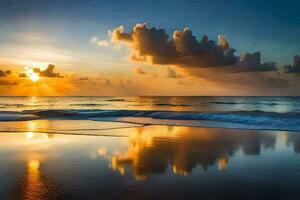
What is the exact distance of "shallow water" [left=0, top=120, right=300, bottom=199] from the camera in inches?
251

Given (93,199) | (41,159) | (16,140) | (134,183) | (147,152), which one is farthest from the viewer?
(16,140)

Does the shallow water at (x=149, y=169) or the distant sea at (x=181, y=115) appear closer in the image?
the shallow water at (x=149, y=169)

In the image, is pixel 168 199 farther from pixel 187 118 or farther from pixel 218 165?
pixel 187 118

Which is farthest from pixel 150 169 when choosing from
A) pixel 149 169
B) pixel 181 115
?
pixel 181 115

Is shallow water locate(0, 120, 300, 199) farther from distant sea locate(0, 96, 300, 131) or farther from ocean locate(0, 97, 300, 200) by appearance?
distant sea locate(0, 96, 300, 131)

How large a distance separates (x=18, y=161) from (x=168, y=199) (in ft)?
17.9

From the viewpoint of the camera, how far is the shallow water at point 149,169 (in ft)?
20.9

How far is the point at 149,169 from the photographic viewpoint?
27.5 ft

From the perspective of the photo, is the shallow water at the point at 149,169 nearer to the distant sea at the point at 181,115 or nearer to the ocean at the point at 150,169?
the ocean at the point at 150,169

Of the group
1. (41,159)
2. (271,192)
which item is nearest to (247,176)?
(271,192)

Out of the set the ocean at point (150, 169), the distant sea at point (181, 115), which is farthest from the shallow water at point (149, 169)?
the distant sea at point (181, 115)

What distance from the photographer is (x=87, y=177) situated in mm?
7477

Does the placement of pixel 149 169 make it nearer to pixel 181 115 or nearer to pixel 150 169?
pixel 150 169

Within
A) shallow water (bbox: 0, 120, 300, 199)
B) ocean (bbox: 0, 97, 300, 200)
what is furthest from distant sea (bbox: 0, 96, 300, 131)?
shallow water (bbox: 0, 120, 300, 199)
